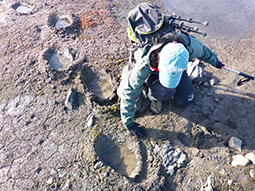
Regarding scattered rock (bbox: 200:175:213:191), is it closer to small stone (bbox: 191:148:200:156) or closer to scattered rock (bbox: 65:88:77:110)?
small stone (bbox: 191:148:200:156)

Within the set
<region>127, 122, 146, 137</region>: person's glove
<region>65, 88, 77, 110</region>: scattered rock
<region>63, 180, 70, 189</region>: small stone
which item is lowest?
<region>63, 180, 70, 189</region>: small stone

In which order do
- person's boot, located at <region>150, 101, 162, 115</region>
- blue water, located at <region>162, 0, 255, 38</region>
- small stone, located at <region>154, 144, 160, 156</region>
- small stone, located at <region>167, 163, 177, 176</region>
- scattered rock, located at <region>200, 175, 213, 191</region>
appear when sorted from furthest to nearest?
1. blue water, located at <region>162, 0, 255, 38</region>
2. person's boot, located at <region>150, 101, 162, 115</region>
3. small stone, located at <region>154, 144, 160, 156</region>
4. small stone, located at <region>167, 163, 177, 176</region>
5. scattered rock, located at <region>200, 175, 213, 191</region>

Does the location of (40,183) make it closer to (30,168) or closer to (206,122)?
(30,168)

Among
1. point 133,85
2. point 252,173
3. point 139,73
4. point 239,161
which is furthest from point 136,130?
point 252,173

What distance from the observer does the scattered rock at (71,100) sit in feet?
7.96

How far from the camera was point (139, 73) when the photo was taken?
1893 millimetres

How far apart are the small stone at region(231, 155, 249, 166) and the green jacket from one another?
4.14ft

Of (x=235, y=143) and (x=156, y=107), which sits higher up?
(x=156, y=107)

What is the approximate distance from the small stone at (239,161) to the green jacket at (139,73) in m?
1.26

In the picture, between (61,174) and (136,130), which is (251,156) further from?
(61,174)

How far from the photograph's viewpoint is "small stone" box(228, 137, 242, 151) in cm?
210

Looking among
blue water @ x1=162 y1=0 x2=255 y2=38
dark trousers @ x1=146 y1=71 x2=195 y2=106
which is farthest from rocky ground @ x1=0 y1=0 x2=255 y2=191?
blue water @ x1=162 y1=0 x2=255 y2=38

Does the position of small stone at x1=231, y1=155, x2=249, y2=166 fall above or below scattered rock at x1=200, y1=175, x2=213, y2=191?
above

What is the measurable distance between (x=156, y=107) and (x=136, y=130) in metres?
0.46
